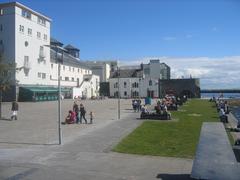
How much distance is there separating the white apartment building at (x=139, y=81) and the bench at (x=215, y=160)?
94.8m

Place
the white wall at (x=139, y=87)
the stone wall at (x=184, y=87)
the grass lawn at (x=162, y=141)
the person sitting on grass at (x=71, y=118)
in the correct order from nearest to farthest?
the grass lawn at (x=162, y=141) < the person sitting on grass at (x=71, y=118) < the stone wall at (x=184, y=87) < the white wall at (x=139, y=87)

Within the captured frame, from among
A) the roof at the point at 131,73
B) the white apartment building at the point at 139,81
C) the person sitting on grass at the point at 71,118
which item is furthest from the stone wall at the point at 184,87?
the person sitting on grass at the point at 71,118

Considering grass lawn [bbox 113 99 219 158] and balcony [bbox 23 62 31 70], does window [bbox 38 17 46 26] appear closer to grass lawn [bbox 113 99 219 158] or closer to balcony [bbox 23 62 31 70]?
balcony [bbox 23 62 31 70]

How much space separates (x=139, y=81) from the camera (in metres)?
113

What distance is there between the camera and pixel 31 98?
69625mm

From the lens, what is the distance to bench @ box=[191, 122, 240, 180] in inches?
355

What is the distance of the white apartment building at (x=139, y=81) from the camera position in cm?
11212

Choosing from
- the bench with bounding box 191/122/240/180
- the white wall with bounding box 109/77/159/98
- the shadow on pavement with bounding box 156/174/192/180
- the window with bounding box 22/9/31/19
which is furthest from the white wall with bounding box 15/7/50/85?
the bench with bounding box 191/122/240/180

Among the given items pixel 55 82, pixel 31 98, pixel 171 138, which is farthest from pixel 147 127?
pixel 55 82

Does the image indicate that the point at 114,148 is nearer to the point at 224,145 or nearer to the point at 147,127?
the point at 224,145

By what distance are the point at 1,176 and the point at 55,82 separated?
244ft

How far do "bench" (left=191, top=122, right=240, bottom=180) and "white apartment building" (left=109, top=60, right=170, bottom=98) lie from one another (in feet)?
311

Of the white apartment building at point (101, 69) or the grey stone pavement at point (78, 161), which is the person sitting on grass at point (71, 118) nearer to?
the grey stone pavement at point (78, 161)

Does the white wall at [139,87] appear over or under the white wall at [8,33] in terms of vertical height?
under
